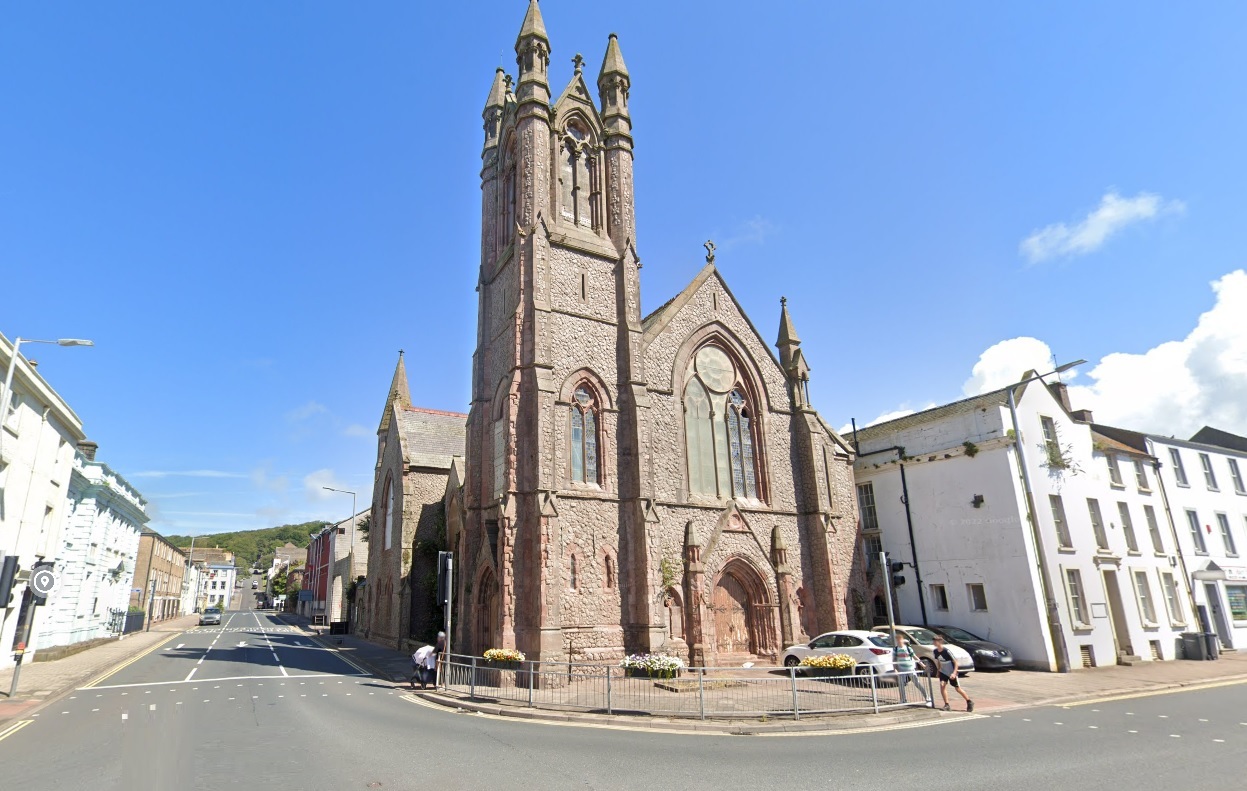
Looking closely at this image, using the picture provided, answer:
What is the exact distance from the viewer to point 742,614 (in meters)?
25.5

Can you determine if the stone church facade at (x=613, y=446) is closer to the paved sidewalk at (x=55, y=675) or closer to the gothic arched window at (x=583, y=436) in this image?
the gothic arched window at (x=583, y=436)

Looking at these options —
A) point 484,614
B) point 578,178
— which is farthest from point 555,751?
point 578,178

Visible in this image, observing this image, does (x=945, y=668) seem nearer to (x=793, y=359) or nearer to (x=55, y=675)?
(x=793, y=359)

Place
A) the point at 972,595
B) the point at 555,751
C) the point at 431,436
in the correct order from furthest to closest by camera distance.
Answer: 1. the point at 431,436
2. the point at 972,595
3. the point at 555,751

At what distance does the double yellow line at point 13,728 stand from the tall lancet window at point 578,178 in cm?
2223

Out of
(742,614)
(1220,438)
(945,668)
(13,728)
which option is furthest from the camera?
(1220,438)

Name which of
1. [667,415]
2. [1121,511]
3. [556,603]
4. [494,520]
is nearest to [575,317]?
[667,415]

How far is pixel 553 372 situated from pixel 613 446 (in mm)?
3531

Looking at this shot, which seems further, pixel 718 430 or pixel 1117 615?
pixel 718 430

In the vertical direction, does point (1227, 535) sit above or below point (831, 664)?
above

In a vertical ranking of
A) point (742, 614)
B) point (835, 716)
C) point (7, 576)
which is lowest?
point (835, 716)

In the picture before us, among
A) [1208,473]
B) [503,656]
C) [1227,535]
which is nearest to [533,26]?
[503,656]

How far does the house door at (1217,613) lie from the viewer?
30.1 metres

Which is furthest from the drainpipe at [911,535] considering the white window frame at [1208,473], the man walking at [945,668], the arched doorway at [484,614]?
the arched doorway at [484,614]
